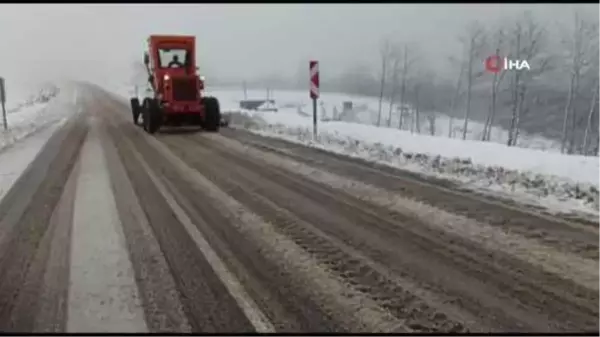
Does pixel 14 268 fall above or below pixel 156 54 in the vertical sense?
below

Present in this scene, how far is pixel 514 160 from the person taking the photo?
390 inches

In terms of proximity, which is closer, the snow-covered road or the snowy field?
the snow-covered road

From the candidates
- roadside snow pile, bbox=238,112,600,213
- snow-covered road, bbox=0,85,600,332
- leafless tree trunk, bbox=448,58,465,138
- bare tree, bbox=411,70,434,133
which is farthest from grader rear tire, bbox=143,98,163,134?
bare tree, bbox=411,70,434,133

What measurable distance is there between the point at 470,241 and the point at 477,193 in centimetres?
228

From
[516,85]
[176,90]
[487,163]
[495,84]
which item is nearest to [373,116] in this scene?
[495,84]

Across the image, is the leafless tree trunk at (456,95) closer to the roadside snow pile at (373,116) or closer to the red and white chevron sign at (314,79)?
the roadside snow pile at (373,116)

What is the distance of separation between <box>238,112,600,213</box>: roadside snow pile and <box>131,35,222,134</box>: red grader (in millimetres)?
3334

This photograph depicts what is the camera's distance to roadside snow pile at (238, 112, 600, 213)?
7.18 m

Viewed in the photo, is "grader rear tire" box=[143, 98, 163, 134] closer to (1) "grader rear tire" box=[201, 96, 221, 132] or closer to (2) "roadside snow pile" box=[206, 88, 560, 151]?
(1) "grader rear tire" box=[201, 96, 221, 132]

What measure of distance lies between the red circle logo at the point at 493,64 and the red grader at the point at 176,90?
1270 inches

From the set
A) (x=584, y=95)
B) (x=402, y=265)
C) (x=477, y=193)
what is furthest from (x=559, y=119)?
(x=402, y=265)

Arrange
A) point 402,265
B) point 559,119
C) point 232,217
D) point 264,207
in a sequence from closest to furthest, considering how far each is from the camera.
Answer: point 402,265
point 232,217
point 264,207
point 559,119

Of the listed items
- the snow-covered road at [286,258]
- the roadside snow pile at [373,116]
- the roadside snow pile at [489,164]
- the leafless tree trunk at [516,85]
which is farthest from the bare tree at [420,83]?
the snow-covered road at [286,258]

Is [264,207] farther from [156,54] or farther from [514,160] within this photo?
[156,54]
